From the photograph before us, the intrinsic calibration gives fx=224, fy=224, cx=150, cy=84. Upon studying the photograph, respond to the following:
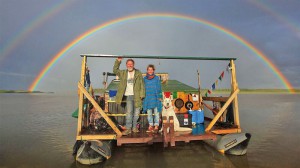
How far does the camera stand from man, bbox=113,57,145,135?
28.6 ft

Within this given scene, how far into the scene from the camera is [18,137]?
14211 millimetres

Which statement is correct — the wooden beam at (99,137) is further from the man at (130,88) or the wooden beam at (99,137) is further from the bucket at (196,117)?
the bucket at (196,117)

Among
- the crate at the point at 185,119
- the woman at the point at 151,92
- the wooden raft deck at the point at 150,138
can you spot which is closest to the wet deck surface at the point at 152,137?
the wooden raft deck at the point at 150,138

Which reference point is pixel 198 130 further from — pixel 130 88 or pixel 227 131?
pixel 130 88

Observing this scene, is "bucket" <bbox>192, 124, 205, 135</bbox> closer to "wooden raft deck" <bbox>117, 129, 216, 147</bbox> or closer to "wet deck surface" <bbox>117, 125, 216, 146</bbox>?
"wet deck surface" <bbox>117, 125, 216, 146</bbox>

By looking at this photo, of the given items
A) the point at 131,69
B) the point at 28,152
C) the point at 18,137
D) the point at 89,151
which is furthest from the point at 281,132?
the point at 18,137

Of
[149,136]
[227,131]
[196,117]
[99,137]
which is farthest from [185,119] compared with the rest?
[99,137]

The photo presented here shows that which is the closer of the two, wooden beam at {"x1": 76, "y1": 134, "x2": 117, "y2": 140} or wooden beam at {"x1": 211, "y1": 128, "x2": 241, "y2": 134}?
wooden beam at {"x1": 76, "y1": 134, "x2": 117, "y2": 140}

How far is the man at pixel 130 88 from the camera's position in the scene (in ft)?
28.6

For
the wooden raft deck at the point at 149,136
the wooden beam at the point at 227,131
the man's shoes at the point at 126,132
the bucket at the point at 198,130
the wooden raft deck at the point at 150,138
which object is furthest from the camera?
the wooden beam at the point at 227,131

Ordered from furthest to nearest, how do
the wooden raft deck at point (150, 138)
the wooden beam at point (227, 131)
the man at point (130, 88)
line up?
the wooden beam at point (227, 131) → the man at point (130, 88) → the wooden raft deck at point (150, 138)

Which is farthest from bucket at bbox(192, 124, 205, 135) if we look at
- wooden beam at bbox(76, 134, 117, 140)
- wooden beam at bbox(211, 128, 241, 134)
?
wooden beam at bbox(76, 134, 117, 140)

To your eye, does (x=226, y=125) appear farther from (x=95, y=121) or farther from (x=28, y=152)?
(x=28, y=152)

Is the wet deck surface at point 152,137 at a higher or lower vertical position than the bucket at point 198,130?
lower
